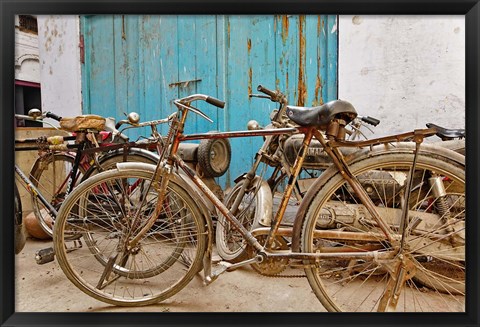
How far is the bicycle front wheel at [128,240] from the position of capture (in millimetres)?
1775

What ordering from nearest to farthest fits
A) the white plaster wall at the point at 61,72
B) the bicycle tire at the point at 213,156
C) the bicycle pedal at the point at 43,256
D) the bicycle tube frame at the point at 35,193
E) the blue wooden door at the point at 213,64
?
the bicycle pedal at the point at 43,256
the bicycle tube frame at the point at 35,193
the bicycle tire at the point at 213,156
the blue wooden door at the point at 213,64
the white plaster wall at the point at 61,72

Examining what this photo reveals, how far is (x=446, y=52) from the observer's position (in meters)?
2.32

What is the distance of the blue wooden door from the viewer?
2910mm

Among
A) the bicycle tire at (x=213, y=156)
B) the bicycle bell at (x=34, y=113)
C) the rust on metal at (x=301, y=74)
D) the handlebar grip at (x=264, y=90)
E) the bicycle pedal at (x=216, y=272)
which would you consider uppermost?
the rust on metal at (x=301, y=74)

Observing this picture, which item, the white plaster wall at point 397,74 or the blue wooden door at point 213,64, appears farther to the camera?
the blue wooden door at point 213,64

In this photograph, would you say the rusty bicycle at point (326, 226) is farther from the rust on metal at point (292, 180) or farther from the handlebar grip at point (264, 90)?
the handlebar grip at point (264, 90)

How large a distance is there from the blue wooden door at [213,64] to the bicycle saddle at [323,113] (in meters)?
1.36

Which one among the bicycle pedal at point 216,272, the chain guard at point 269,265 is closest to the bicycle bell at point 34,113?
the bicycle pedal at point 216,272

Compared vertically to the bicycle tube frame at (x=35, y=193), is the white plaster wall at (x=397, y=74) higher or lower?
higher

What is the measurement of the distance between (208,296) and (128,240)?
24.2 inches
